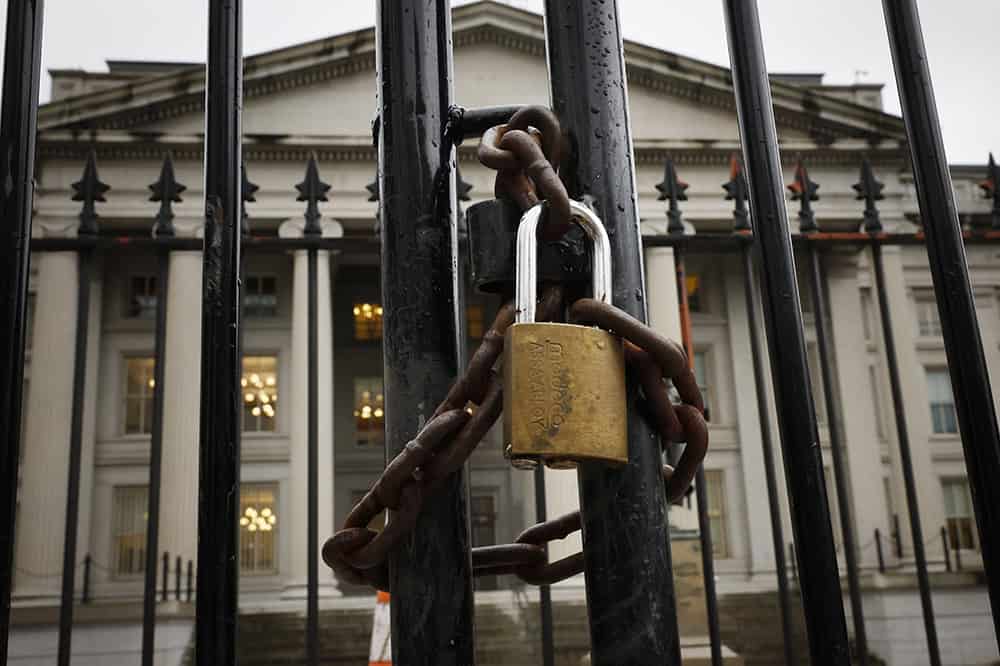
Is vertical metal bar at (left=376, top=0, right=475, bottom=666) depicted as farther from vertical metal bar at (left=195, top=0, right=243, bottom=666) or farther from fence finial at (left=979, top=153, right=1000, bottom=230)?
fence finial at (left=979, top=153, right=1000, bottom=230)

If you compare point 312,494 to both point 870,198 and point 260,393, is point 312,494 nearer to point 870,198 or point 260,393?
point 870,198

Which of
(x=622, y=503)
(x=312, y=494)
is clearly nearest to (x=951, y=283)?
(x=622, y=503)

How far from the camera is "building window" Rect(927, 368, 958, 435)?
24.0m

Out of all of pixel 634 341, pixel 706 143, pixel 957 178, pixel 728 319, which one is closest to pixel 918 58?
pixel 634 341

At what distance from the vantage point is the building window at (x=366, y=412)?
83.4 ft

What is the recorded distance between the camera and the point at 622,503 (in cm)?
73

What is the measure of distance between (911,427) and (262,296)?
16900mm

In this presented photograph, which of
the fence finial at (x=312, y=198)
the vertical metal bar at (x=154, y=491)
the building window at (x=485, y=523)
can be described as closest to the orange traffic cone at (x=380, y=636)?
the vertical metal bar at (x=154, y=491)

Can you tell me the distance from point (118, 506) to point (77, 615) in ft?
16.8

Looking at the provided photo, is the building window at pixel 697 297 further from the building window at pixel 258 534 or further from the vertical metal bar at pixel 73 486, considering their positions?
the vertical metal bar at pixel 73 486

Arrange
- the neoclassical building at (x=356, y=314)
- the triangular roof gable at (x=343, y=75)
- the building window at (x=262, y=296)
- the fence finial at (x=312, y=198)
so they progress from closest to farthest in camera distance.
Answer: the fence finial at (x=312, y=198), the neoclassical building at (x=356, y=314), the triangular roof gable at (x=343, y=75), the building window at (x=262, y=296)

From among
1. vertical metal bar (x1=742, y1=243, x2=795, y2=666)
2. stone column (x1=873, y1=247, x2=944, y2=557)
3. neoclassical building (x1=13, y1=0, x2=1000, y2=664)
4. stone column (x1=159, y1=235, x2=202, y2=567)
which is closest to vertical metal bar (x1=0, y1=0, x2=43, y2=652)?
vertical metal bar (x1=742, y1=243, x2=795, y2=666)

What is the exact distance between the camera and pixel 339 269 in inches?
958

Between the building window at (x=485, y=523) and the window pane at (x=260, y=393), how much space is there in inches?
231
